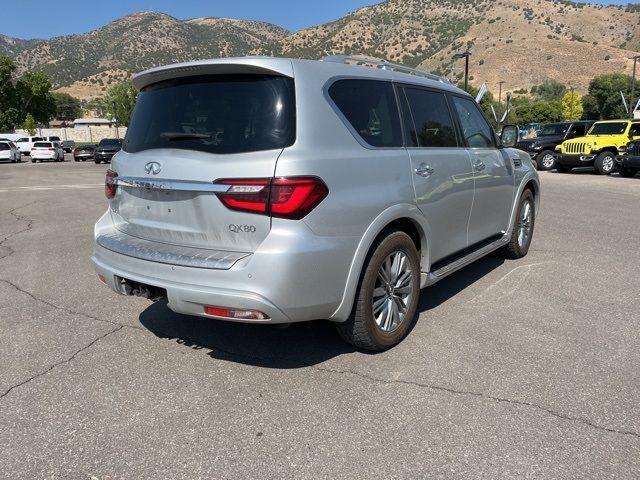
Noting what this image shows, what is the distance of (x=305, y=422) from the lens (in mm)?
2770

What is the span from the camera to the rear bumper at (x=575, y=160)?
60.0 feet

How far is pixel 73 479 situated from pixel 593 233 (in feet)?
25.0

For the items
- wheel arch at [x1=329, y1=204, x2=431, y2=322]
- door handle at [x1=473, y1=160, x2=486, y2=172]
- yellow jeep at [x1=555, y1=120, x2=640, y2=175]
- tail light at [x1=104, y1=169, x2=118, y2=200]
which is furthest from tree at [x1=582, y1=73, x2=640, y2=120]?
tail light at [x1=104, y1=169, x2=118, y2=200]

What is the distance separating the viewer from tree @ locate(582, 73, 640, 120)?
73.7m

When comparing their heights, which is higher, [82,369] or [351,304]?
[351,304]

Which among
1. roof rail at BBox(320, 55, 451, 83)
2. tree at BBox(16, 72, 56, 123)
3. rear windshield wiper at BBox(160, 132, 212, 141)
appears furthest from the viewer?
tree at BBox(16, 72, 56, 123)

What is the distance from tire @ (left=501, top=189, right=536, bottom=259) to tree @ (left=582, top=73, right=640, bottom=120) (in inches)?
3052

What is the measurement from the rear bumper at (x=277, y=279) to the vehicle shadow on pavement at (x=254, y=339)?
592 mm

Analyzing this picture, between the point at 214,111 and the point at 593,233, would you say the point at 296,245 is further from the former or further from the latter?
the point at 593,233

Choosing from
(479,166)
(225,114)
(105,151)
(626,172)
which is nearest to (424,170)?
(479,166)

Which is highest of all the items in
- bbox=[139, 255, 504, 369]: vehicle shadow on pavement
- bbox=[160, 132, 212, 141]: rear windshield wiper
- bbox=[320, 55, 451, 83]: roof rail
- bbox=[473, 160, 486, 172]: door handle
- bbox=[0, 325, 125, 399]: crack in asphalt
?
bbox=[320, 55, 451, 83]: roof rail

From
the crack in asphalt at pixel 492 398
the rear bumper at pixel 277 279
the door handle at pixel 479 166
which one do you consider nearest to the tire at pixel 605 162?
the door handle at pixel 479 166

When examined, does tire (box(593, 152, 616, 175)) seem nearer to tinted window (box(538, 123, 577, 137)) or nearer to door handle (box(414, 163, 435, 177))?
tinted window (box(538, 123, 577, 137))

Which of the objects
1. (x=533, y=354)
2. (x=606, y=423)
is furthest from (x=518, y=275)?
(x=606, y=423)
